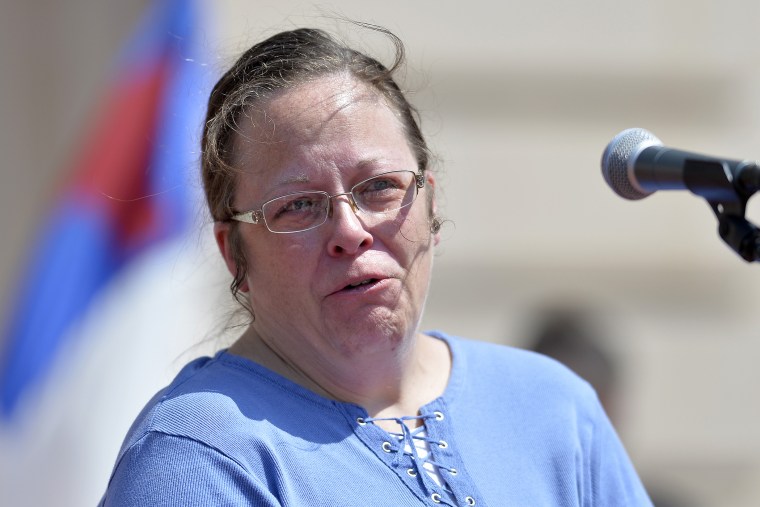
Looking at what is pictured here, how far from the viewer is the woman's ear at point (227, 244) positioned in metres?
2.01

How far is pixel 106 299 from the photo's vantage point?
363cm

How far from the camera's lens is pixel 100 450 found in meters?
3.53

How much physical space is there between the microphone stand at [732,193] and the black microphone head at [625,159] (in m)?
0.15

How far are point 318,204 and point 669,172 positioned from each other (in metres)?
0.66

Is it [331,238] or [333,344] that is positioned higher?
[331,238]

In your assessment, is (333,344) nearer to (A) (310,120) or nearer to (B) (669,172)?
(A) (310,120)

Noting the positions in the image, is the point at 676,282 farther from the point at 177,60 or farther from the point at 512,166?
the point at 177,60

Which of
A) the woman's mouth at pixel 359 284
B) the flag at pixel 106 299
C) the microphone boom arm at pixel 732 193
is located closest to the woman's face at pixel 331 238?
the woman's mouth at pixel 359 284

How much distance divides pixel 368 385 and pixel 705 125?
3883 mm

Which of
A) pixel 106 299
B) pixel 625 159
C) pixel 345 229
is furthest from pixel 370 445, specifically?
pixel 106 299

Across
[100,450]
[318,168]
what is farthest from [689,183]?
[100,450]

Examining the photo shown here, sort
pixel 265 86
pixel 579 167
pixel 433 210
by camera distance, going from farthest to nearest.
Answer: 1. pixel 579 167
2. pixel 433 210
3. pixel 265 86

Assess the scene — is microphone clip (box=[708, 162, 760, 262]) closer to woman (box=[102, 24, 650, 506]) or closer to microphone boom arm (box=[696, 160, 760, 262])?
microphone boom arm (box=[696, 160, 760, 262])

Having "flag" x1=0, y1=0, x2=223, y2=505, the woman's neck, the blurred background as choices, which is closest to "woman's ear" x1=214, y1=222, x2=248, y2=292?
the woman's neck
